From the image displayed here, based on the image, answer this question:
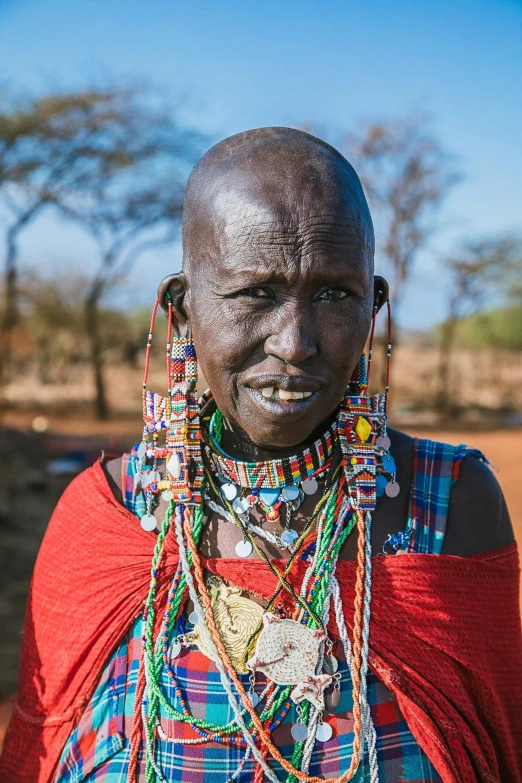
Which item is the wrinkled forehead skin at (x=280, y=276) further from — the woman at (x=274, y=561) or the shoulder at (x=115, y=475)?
the shoulder at (x=115, y=475)

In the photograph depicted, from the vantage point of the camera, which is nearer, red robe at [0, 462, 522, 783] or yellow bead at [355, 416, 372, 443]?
red robe at [0, 462, 522, 783]

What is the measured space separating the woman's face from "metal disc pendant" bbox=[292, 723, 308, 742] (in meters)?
0.57

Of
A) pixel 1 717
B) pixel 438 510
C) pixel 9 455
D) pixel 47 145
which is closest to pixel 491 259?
pixel 47 145

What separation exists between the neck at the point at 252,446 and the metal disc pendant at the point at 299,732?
560 millimetres

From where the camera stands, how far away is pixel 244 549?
1576mm

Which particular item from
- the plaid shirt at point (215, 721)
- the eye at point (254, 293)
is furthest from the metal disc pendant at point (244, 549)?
the eye at point (254, 293)

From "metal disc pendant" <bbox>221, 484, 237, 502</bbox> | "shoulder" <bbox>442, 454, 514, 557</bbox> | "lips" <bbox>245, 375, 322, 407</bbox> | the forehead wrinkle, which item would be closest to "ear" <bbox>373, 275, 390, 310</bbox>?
the forehead wrinkle

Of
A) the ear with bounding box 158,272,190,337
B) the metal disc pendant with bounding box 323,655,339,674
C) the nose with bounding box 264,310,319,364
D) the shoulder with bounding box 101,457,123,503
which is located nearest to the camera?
the nose with bounding box 264,310,319,364

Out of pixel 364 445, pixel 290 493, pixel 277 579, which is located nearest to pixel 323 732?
pixel 277 579

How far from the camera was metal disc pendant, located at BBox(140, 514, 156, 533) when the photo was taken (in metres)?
1.64

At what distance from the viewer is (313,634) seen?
58.1 inches

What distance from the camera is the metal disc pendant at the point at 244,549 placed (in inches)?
61.9

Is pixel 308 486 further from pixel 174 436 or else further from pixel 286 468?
pixel 174 436

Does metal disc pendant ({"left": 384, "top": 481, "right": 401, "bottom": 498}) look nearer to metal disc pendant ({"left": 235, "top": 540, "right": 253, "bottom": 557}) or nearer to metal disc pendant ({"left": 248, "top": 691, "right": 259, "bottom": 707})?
metal disc pendant ({"left": 235, "top": 540, "right": 253, "bottom": 557})
